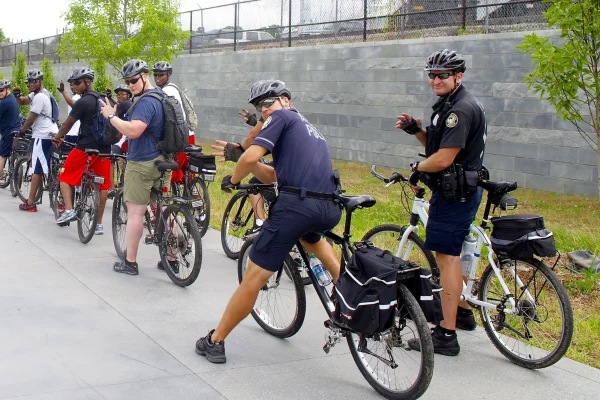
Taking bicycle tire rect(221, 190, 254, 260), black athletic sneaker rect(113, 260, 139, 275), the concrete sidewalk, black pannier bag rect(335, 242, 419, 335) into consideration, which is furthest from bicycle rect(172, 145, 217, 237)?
black pannier bag rect(335, 242, 419, 335)

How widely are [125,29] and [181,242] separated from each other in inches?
492

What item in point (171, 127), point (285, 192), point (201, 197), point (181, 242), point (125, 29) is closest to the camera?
point (285, 192)

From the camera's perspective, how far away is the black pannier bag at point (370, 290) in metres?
4.06

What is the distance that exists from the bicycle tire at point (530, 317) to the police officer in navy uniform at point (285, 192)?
1.23 meters

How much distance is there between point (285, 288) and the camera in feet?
17.5

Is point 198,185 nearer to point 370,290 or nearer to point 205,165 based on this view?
point 205,165

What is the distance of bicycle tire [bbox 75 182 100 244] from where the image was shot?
820cm

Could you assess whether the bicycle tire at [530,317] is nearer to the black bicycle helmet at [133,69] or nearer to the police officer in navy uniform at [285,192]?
the police officer in navy uniform at [285,192]

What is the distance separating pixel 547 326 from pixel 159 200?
3.56m

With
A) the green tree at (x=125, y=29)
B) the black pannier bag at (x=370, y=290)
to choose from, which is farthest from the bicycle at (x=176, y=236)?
the green tree at (x=125, y=29)

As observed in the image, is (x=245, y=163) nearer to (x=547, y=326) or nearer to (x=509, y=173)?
(x=547, y=326)

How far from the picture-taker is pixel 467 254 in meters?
5.16

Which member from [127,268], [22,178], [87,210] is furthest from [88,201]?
[22,178]

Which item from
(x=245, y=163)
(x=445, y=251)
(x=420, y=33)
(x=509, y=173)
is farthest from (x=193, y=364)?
(x=420, y=33)
